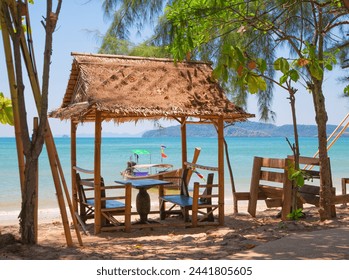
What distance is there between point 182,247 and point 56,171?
1434 millimetres

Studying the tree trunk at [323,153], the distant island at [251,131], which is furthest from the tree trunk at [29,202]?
the distant island at [251,131]

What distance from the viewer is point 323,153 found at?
6621 mm

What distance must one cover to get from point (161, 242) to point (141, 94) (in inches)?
84.9

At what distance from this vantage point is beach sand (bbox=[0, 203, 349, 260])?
15.4ft

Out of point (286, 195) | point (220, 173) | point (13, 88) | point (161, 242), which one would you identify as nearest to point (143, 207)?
point (220, 173)

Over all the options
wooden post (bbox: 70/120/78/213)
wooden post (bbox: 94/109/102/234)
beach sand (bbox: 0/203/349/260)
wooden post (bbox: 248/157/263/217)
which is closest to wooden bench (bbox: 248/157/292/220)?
wooden post (bbox: 248/157/263/217)

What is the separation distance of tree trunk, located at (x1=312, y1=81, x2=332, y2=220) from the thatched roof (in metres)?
1.18

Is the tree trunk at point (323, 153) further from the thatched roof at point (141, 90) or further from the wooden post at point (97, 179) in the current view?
the wooden post at point (97, 179)

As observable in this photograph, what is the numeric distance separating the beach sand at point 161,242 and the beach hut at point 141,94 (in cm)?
60

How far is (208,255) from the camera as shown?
15.2 feet

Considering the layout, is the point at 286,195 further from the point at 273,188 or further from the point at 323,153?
the point at 323,153
